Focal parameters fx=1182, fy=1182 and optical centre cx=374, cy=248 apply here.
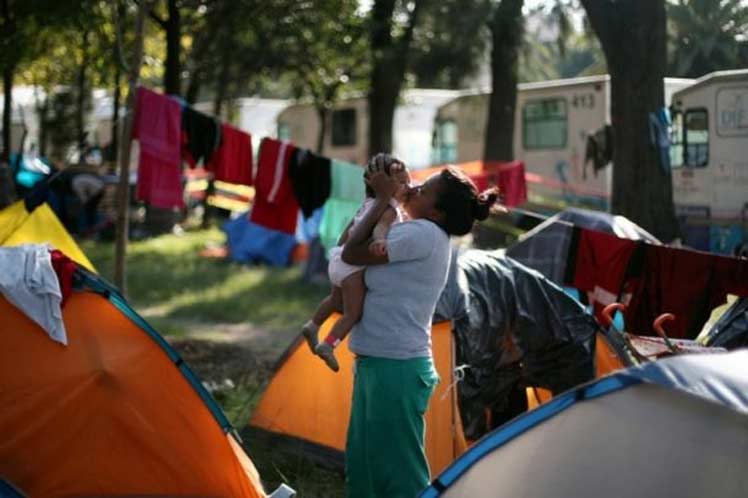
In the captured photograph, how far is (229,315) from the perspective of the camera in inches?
516

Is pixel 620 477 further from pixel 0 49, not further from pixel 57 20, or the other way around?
pixel 0 49

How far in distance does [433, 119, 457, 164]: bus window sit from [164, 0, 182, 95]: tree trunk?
304 inches

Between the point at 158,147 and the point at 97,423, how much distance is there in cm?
371

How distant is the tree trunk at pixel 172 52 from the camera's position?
56.5 ft

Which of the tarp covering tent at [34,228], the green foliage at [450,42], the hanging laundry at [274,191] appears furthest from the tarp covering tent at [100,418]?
the green foliage at [450,42]

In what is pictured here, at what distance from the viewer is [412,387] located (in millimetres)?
4672

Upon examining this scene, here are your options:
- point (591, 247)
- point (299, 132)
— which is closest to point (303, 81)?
point (299, 132)

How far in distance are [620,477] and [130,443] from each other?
106 inches

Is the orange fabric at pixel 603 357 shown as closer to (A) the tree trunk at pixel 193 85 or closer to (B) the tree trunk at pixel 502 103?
(B) the tree trunk at pixel 502 103

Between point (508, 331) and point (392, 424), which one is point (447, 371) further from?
point (392, 424)

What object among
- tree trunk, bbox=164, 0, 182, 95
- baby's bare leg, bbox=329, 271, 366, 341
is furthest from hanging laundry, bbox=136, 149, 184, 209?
tree trunk, bbox=164, 0, 182, 95

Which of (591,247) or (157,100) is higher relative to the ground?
(157,100)

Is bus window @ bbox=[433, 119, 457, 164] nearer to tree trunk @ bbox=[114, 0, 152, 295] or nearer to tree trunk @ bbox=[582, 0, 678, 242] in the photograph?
tree trunk @ bbox=[582, 0, 678, 242]

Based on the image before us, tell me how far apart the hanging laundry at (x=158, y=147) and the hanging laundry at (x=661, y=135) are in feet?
12.8
